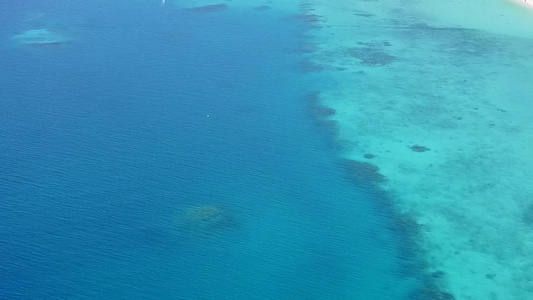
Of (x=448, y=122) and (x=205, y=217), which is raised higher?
(x=448, y=122)

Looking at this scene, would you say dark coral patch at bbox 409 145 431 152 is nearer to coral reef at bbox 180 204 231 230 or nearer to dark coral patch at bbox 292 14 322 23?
coral reef at bbox 180 204 231 230

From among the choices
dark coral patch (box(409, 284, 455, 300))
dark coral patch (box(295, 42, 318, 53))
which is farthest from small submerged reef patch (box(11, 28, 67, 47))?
dark coral patch (box(409, 284, 455, 300))

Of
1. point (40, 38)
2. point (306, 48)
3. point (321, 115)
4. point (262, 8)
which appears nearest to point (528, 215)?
point (321, 115)

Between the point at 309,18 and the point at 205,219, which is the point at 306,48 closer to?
the point at 309,18

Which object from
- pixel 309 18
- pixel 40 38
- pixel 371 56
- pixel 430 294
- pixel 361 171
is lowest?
pixel 430 294

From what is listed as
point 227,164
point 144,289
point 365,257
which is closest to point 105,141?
point 227,164

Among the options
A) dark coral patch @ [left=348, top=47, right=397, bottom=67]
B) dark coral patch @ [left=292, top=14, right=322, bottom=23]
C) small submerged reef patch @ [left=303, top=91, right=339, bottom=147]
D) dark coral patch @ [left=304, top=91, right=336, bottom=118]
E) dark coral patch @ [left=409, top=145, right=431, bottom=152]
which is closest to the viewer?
dark coral patch @ [left=409, top=145, right=431, bottom=152]
